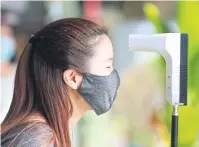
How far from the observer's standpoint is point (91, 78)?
3.31 feet

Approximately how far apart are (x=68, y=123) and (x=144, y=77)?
101 centimetres

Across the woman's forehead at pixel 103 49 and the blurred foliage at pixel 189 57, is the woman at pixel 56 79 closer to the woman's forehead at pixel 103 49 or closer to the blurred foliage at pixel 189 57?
the woman's forehead at pixel 103 49

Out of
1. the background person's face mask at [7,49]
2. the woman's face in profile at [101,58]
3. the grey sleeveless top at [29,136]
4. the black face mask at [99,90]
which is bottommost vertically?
the grey sleeveless top at [29,136]

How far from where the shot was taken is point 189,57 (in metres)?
1.84

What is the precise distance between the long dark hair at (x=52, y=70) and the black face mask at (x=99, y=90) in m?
0.04

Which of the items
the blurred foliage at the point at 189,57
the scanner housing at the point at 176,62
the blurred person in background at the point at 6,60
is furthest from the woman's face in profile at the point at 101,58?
the blurred foliage at the point at 189,57

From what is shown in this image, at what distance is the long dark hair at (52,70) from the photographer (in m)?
0.95

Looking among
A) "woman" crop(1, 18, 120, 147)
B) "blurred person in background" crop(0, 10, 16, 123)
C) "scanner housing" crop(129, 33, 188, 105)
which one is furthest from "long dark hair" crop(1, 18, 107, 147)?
"blurred person in background" crop(0, 10, 16, 123)

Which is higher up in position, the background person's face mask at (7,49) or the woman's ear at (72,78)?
the background person's face mask at (7,49)

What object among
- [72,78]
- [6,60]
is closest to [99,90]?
[72,78]

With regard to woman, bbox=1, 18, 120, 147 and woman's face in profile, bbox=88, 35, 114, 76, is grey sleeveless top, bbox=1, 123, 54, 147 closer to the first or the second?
woman, bbox=1, 18, 120, 147

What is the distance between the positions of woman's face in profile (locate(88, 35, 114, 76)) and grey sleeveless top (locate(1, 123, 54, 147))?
0.18m

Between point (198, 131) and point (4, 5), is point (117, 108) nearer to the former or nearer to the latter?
point (198, 131)

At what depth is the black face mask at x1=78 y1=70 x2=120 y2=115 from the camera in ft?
3.31
